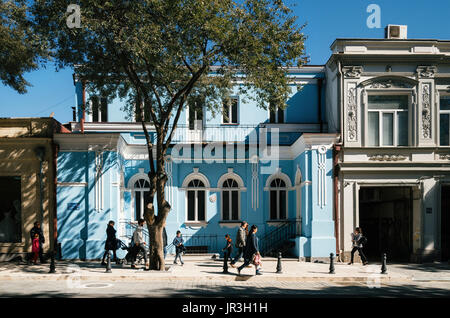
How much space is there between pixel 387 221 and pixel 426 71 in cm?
791

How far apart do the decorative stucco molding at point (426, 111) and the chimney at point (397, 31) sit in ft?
9.76

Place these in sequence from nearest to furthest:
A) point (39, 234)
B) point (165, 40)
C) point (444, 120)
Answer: point (165, 40) < point (39, 234) < point (444, 120)

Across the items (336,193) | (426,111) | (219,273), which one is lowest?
(219,273)

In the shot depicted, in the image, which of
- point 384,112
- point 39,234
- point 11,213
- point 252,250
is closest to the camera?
point 252,250

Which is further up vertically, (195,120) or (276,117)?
(276,117)

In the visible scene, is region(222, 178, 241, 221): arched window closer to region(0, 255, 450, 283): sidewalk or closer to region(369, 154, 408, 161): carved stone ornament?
region(0, 255, 450, 283): sidewalk

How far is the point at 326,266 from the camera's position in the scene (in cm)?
1792

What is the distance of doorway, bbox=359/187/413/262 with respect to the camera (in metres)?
21.0

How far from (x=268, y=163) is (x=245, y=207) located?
8.04 feet

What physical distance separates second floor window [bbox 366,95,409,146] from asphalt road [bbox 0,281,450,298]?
739cm

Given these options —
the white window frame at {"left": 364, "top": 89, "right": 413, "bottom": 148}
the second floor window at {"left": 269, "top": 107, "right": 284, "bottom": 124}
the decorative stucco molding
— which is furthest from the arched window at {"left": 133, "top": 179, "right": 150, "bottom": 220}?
the decorative stucco molding

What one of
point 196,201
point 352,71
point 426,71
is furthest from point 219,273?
point 426,71

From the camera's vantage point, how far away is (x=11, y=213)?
1898 cm

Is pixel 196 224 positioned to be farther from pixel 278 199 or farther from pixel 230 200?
pixel 278 199
